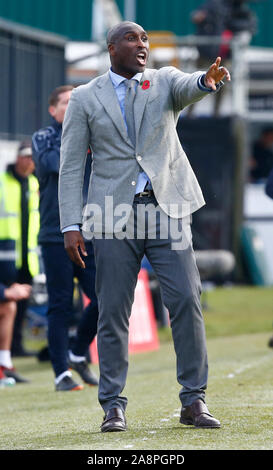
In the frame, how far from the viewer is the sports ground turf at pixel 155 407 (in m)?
5.07

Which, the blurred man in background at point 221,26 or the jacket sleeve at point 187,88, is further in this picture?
the blurred man in background at point 221,26

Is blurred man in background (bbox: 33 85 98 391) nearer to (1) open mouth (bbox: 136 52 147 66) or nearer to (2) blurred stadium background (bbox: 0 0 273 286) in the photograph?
(1) open mouth (bbox: 136 52 147 66)

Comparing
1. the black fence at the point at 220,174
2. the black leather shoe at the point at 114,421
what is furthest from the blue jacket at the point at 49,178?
the black fence at the point at 220,174

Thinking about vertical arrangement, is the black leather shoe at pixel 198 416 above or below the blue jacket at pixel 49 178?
below

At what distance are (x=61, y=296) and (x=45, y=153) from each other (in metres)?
1.01

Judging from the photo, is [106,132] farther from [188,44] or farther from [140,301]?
[188,44]

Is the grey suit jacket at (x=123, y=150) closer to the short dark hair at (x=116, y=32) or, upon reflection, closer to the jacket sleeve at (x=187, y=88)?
the jacket sleeve at (x=187, y=88)

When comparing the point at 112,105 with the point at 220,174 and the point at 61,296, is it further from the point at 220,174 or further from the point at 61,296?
the point at 220,174

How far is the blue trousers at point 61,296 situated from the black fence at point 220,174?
9.75 meters

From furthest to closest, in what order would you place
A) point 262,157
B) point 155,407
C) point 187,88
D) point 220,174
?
point 262,157
point 220,174
point 155,407
point 187,88

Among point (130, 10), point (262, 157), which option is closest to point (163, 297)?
point (262, 157)

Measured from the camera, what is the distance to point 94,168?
5.56 m

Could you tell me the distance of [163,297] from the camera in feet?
18.0

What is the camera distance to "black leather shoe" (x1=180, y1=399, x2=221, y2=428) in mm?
5348
